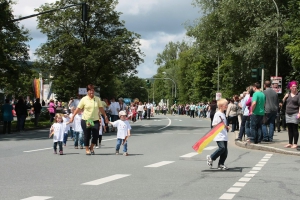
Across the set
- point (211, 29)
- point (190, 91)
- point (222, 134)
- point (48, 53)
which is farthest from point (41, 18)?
point (190, 91)

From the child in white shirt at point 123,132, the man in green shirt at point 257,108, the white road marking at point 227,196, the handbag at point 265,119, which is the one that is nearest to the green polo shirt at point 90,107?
the child in white shirt at point 123,132

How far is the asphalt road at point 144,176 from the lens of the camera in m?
9.08

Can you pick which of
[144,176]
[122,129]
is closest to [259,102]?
[122,129]

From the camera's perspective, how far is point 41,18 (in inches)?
2245

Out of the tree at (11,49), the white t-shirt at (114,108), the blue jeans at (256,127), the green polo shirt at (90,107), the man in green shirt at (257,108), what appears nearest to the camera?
the green polo shirt at (90,107)

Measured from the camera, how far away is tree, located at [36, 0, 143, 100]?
5159 cm

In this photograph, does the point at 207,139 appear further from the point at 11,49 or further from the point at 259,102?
the point at 11,49

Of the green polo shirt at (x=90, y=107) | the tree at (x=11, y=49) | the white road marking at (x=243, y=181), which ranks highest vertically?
the tree at (x=11, y=49)

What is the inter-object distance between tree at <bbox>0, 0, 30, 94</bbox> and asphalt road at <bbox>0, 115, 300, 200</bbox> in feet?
51.4

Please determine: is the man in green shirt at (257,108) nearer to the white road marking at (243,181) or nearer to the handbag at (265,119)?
the handbag at (265,119)

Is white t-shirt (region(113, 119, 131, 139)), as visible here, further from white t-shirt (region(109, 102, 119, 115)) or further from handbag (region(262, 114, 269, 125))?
white t-shirt (region(109, 102, 119, 115))

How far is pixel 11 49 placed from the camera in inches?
1379

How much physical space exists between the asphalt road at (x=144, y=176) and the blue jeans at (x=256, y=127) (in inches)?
78.3

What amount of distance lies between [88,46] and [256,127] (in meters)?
35.7
